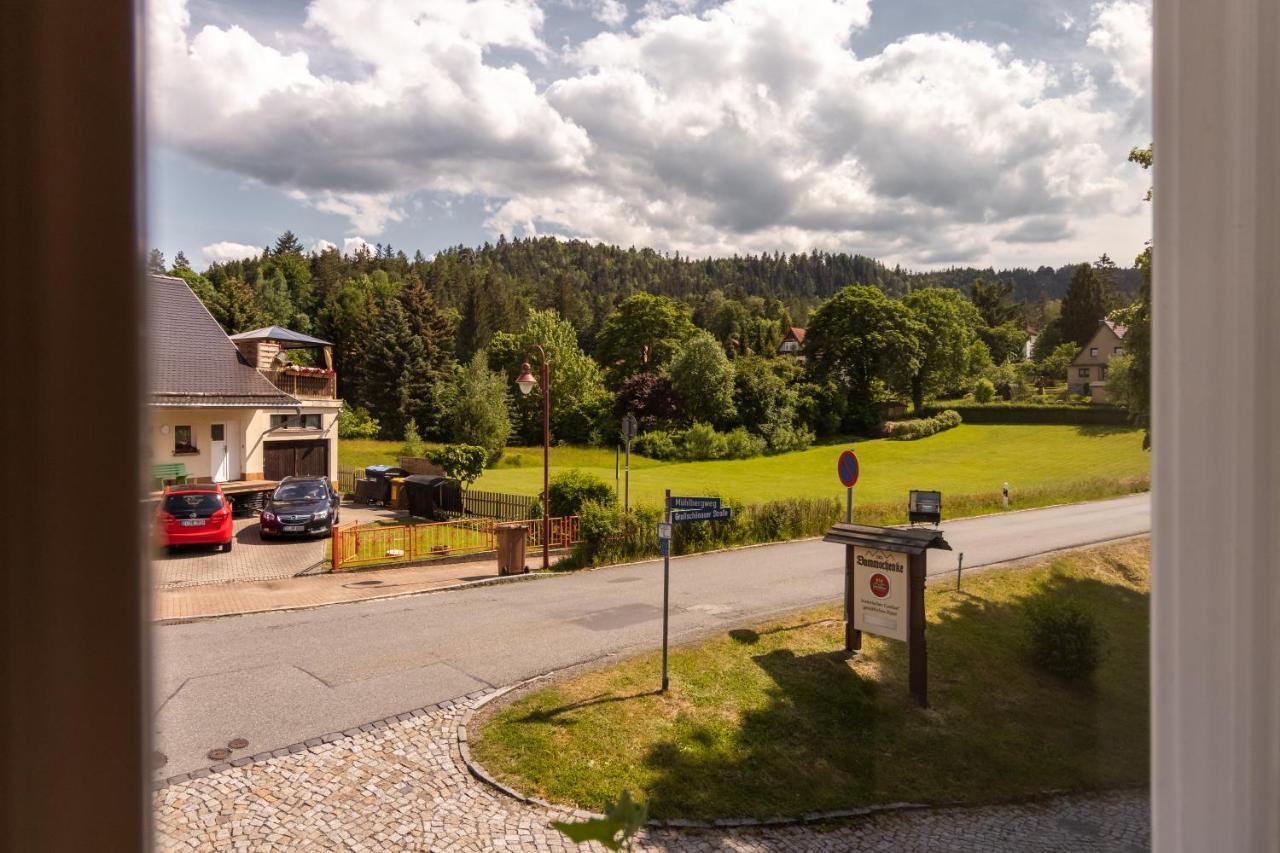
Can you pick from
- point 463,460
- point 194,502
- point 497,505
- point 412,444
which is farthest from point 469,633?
point 463,460

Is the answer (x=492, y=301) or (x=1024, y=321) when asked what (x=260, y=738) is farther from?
(x=492, y=301)

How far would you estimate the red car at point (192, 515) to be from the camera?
0.39 metres

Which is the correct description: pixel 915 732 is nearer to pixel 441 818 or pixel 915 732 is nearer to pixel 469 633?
pixel 441 818

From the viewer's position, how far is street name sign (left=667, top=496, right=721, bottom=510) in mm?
2061

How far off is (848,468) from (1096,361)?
2.58 feet

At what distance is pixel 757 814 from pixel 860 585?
0.55 metres

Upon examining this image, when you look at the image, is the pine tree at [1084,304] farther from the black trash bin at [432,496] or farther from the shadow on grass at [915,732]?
the black trash bin at [432,496]

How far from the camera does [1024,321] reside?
111 cm

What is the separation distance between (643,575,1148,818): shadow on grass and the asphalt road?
0.46 ft

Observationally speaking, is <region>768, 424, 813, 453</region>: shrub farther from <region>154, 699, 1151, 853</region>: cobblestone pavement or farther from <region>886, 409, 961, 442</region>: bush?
<region>154, 699, 1151, 853</region>: cobblestone pavement

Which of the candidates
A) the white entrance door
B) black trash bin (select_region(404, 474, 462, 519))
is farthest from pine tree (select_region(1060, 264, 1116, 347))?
black trash bin (select_region(404, 474, 462, 519))
